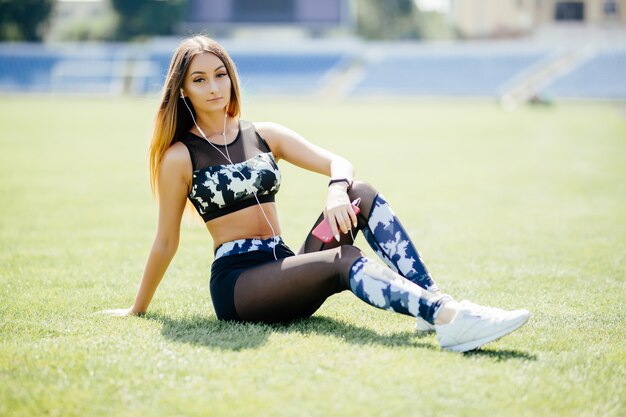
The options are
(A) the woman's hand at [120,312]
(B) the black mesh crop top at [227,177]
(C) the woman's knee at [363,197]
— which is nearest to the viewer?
(C) the woman's knee at [363,197]

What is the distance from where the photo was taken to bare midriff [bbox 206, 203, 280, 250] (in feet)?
12.9

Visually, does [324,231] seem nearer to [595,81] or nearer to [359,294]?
[359,294]

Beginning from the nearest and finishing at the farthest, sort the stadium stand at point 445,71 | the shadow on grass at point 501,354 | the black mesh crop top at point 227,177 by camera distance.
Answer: the shadow on grass at point 501,354
the black mesh crop top at point 227,177
the stadium stand at point 445,71

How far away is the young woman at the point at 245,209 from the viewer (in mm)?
3578

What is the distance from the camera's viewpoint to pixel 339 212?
3.64 meters

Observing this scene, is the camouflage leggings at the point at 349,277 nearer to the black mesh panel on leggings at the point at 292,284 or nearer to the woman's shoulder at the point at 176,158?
the black mesh panel on leggings at the point at 292,284

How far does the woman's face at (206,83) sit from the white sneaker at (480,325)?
5.98ft

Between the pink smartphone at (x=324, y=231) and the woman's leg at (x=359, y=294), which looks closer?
the woman's leg at (x=359, y=294)

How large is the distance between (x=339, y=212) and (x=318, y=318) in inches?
32.0

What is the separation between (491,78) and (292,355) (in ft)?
149

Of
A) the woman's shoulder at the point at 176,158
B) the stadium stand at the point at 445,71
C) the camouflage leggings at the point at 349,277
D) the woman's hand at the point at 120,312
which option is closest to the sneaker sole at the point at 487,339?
the camouflage leggings at the point at 349,277

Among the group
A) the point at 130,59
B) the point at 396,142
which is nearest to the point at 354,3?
the point at 130,59

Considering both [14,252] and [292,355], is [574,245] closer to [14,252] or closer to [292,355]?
[292,355]

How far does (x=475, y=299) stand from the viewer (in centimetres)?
473
